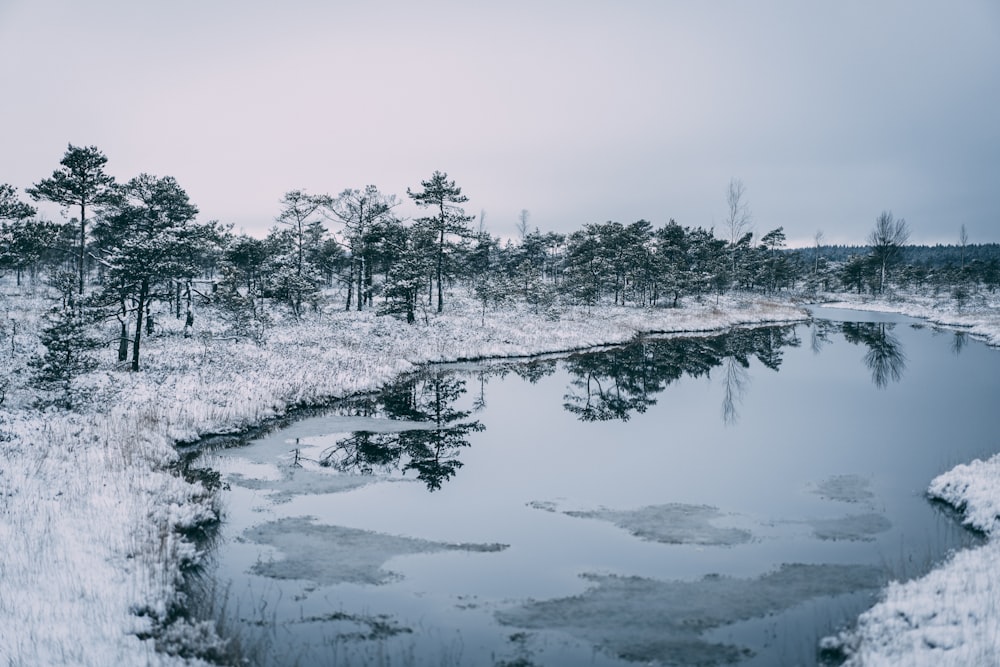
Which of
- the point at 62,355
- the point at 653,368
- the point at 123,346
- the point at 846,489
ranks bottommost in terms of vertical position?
the point at 846,489

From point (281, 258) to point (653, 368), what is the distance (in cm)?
3269

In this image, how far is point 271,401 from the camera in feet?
66.0

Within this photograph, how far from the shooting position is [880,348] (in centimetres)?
3988

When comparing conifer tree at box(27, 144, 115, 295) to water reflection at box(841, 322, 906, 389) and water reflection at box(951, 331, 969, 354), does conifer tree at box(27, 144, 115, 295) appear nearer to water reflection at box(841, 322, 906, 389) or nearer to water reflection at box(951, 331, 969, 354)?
water reflection at box(841, 322, 906, 389)

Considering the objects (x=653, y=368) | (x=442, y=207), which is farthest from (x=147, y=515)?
(x=442, y=207)

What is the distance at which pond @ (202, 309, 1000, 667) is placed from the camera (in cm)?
778

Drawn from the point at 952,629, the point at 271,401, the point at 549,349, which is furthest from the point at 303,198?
the point at 952,629

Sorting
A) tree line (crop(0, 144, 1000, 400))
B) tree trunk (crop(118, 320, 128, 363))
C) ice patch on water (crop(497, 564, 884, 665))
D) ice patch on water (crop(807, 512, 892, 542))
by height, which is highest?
tree line (crop(0, 144, 1000, 400))

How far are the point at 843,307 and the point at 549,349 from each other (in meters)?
68.2

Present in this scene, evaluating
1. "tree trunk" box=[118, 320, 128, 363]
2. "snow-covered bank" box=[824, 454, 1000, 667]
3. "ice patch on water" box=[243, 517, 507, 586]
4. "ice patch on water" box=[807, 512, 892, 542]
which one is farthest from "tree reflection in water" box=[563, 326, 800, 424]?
"tree trunk" box=[118, 320, 128, 363]

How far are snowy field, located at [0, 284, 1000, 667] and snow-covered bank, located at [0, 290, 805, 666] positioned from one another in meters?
0.03

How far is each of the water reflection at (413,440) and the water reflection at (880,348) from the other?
20500 mm

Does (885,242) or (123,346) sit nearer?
(123,346)

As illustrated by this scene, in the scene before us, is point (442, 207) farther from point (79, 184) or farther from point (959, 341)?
point (959, 341)
